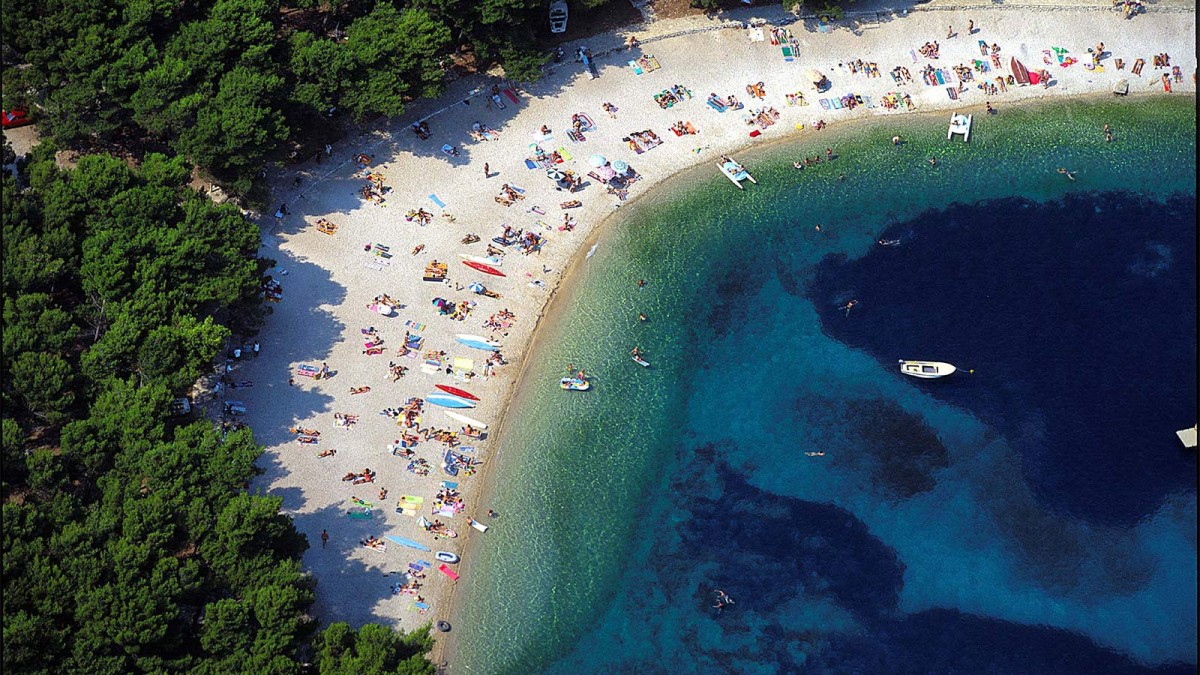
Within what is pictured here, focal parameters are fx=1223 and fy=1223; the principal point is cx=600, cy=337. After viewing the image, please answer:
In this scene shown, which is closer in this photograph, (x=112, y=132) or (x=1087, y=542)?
(x=1087, y=542)

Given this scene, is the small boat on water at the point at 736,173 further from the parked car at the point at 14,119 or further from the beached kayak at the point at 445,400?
the parked car at the point at 14,119

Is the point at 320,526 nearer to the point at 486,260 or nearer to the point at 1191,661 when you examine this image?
the point at 486,260

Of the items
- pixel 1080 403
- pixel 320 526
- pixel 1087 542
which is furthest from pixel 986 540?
pixel 320 526

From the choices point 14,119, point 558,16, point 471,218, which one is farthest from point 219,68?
point 558,16

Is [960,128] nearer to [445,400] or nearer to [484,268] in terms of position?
[484,268]

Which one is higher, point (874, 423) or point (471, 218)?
point (471, 218)

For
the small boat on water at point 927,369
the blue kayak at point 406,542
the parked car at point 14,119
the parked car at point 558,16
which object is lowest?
the blue kayak at point 406,542

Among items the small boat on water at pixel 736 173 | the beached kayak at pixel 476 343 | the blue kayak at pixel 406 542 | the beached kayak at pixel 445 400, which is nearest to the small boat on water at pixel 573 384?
the beached kayak at pixel 476 343
